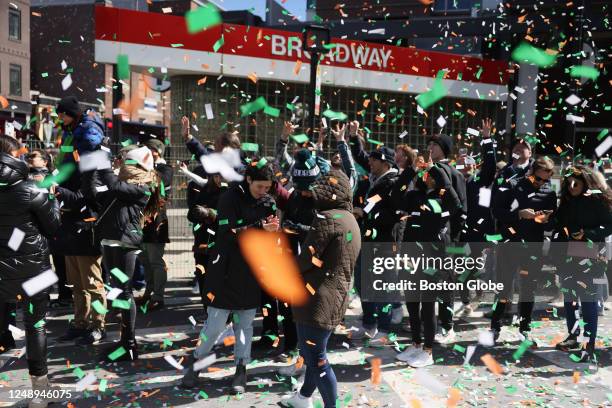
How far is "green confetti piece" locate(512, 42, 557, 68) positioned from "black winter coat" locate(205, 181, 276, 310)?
13.7 m

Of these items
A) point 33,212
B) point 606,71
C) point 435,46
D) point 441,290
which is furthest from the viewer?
point 435,46

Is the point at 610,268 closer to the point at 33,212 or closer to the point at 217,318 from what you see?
the point at 217,318

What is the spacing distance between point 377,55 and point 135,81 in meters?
28.8

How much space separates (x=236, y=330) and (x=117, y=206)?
154 centimetres

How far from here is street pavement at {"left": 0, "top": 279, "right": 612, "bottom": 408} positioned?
4.20 m

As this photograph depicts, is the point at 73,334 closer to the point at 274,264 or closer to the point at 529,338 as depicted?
the point at 274,264

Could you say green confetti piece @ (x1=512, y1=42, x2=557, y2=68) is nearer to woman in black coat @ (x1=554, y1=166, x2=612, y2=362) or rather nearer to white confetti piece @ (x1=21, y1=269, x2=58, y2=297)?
woman in black coat @ (x1=554, y1=166, x2=612, y2=362)

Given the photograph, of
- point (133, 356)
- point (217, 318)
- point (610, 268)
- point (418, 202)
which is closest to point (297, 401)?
point (217, 318)

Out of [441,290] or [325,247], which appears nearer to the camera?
[325,247]

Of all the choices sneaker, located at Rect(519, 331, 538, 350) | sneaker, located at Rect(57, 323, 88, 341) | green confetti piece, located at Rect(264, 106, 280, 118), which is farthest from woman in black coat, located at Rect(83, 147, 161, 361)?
green confetti piece, located at Rect(264, 106, 280, 118)

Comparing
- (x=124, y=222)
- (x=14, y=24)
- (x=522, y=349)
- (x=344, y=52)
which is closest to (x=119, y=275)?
(x=124, y=222)

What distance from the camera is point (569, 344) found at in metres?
5.48

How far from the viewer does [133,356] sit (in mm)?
4922

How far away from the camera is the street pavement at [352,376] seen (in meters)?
4.20
